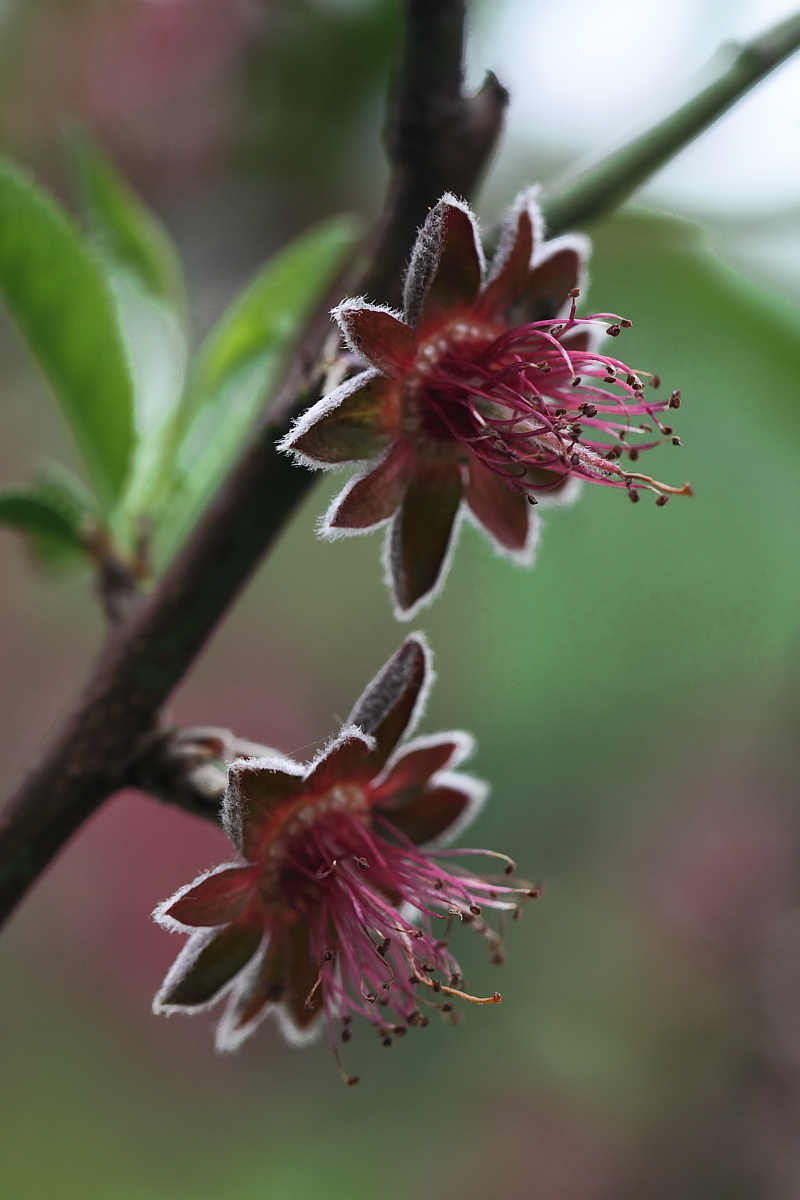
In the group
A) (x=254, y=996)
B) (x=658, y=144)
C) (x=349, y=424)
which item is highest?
(x=658, y=144)

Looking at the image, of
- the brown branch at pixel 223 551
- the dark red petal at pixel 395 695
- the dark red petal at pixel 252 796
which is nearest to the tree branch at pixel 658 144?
the brown branch at pixel 223 551

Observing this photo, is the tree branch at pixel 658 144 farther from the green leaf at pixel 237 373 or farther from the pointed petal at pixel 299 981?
the pointed petal at pixel 299 981

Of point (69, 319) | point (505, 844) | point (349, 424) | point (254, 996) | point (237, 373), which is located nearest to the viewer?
point (349, 424)

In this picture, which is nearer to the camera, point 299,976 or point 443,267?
point 443,267

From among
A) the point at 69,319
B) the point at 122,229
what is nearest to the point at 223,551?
the point at 69,319

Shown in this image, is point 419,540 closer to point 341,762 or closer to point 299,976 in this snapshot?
point 341,762

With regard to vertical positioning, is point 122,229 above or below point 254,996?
above
